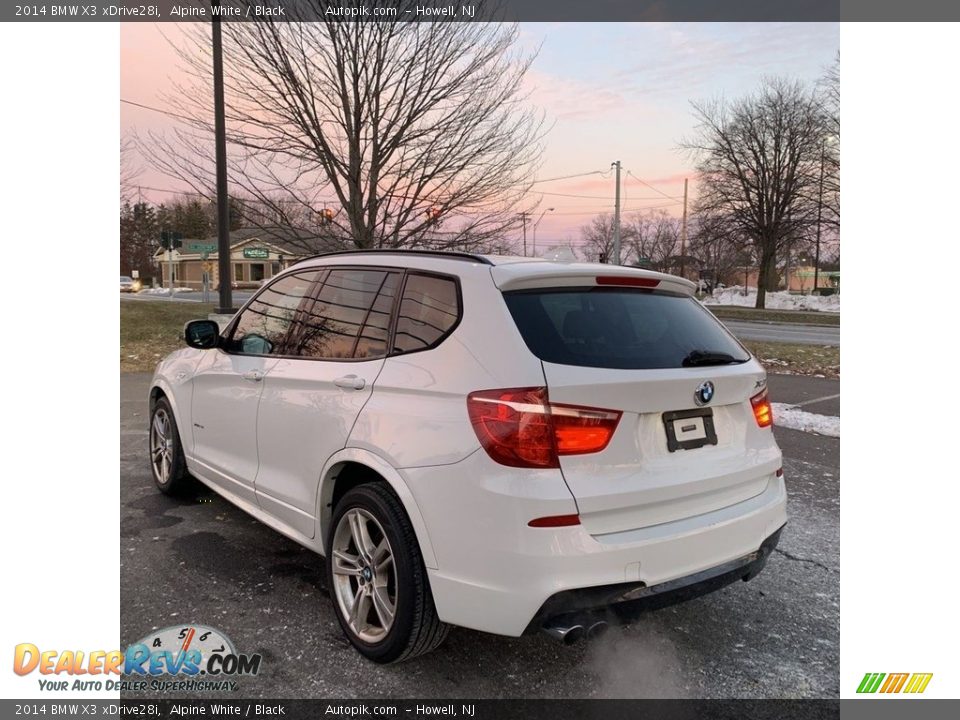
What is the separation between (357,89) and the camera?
944 cm

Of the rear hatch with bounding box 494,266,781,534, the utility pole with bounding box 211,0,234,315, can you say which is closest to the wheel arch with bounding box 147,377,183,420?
the rear hatch with bounding box 494,266,781,534

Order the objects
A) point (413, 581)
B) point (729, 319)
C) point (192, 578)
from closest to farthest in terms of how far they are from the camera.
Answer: point (413, 581)
point (192, 578)
point (729, 319)

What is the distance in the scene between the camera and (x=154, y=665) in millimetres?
2779

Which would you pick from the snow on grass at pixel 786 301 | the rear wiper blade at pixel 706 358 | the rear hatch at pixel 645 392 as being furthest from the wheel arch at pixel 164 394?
the snow on grass at pixel 786 301

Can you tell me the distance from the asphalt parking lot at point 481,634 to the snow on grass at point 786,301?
35.9 metres

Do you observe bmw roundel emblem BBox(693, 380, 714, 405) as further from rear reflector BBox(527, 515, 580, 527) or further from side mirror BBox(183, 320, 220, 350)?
side mirror BBox(183, 320, 220, 350)

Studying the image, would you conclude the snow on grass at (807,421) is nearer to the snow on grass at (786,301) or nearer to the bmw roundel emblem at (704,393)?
the bmw roundel emblem at (704,393)

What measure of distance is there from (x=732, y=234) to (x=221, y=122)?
33194 millimetres

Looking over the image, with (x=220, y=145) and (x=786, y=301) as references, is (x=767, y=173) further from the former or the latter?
(x=220, y=145)

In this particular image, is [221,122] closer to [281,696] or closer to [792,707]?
[281,696]

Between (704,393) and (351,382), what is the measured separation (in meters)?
A: 1.54

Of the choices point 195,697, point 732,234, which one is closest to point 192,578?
point 195,697

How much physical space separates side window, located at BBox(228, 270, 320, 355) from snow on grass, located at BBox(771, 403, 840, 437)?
5.83 meters

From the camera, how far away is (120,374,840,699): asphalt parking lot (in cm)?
Result: 263
